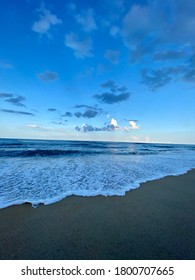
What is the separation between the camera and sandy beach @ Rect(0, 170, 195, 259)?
263 centimetres

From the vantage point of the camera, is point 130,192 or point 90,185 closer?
point 130,192

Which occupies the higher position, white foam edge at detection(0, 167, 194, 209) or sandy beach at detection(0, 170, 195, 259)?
white foam edge at detection(0, 167, 194, 209)

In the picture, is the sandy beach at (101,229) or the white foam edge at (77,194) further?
the white foam edge at (77,194)

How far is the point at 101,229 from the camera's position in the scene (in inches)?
130

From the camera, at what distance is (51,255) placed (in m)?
2.57

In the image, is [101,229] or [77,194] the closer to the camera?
[101,229]

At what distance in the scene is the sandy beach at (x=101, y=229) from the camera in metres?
2.63

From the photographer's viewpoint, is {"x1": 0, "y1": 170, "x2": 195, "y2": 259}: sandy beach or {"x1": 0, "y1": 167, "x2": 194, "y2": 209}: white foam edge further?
{"x1": 0, "y1": 167, "x2": 194, "y2": 209}: white foam edge

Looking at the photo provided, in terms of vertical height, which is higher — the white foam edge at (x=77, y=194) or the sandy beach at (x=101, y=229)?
the white foam edge at (x=77, y=194)

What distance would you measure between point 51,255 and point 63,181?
4235mm
